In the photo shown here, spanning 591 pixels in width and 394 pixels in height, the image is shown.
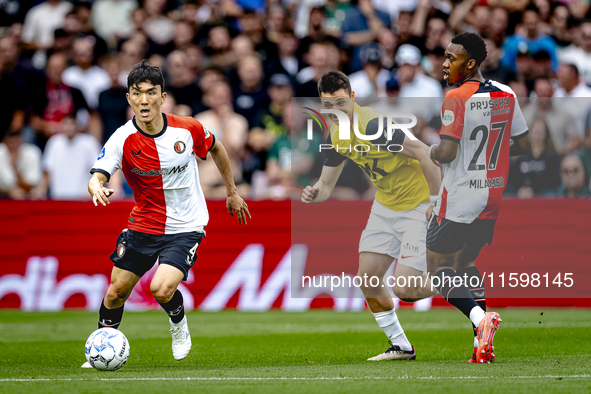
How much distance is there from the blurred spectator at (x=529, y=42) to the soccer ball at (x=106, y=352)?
910cm

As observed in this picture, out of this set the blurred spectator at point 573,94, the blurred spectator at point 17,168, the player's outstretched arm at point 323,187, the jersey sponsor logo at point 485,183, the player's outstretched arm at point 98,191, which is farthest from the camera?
the blurred spectator at point 17,168

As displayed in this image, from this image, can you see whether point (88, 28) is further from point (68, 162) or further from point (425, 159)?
point (425, 159)

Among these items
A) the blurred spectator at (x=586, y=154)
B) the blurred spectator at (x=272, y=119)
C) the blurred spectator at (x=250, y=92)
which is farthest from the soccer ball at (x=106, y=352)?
the blurred spectator at (x=586, y=154)

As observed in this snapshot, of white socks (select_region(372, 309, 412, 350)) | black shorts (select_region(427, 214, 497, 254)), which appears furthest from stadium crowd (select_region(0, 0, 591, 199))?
white socks (select_region(372, 309, 412, 350))

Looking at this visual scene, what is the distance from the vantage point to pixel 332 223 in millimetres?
10578

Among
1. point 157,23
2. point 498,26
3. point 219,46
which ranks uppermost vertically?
point 157,23

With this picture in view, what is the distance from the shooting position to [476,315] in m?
6.13

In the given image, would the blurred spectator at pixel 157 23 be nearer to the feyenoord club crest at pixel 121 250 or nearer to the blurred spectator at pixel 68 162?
the blurred spectator at pixel 68 162

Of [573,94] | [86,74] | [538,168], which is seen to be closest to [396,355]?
[538,168]

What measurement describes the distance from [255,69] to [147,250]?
630 centimetres

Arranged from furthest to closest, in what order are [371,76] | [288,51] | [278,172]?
[288,51]
[371,76]
[278,172]

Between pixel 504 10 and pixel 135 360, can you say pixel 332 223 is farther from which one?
pixel 504 10

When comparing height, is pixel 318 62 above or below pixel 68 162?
above

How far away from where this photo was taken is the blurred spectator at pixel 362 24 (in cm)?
1341
